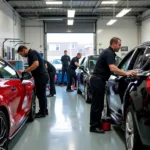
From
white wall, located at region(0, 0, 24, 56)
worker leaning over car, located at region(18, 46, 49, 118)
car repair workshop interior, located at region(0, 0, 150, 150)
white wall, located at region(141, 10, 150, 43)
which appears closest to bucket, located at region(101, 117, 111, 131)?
car repair workshop interior, located at region(0, 0, 150, 150)

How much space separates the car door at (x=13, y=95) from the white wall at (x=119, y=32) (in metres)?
11.2

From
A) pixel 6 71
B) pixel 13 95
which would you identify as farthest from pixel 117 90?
pixel 6 71

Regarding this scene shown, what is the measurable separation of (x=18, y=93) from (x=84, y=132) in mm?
1403

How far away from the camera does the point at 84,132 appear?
4.32 meters

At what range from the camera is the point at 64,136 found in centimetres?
409

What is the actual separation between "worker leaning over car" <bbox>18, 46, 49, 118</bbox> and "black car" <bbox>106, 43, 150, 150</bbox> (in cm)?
191

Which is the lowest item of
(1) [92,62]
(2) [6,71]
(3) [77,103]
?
(3) [77,103]

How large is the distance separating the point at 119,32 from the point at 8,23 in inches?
262

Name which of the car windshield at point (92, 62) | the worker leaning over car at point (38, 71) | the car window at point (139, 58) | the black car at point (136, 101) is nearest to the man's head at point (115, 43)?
the black car at point (136, 101)

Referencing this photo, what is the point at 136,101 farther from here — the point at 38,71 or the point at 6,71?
the point at 38,71

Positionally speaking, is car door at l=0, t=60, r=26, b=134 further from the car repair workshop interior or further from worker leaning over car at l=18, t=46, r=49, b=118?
worker leaning over car at l=18, t=46, r=49, b=118

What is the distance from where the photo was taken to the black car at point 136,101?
2503 mm

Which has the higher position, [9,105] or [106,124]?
[9,105]

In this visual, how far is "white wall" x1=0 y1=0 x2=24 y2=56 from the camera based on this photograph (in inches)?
393
